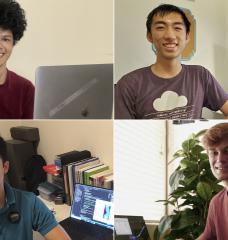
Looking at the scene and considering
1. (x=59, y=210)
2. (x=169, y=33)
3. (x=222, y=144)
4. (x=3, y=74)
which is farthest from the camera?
(x=59, y=210)

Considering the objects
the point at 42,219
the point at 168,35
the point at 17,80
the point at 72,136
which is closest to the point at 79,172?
the point at 72,136

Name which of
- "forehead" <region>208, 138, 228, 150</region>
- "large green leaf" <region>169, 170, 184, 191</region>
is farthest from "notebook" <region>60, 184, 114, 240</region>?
"forehead" <region>208, 138, 228, 150</region>

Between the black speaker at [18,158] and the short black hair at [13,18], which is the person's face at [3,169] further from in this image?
the short black hair at [13,18]

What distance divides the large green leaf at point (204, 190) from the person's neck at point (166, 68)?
0.46 m

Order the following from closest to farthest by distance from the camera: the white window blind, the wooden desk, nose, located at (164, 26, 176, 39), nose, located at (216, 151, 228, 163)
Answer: nose, located at (164, 26, 176, 39) < nose, located at (216, 151, 228, 163) < the white window blind < the wooden desk

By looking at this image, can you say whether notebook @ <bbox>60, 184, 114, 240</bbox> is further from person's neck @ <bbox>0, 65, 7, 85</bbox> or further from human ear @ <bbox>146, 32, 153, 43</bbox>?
human ear @ <bbox>146, 32, 153, 43</bbox>

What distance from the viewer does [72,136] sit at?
4.66 ft

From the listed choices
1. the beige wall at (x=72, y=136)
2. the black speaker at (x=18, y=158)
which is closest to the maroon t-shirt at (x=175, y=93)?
the beige wall at (x=72, y=136)

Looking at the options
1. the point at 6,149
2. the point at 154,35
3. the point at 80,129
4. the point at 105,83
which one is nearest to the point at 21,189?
the point at 6,149

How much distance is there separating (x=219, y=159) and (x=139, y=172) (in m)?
0.34

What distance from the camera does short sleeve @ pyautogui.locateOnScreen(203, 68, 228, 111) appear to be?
3.70ft

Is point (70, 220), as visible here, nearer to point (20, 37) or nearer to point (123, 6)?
point (20, 37)

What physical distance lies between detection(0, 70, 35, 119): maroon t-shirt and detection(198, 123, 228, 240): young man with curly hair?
2.48 feet

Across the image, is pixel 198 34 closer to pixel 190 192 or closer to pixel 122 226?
pixel 190 192
